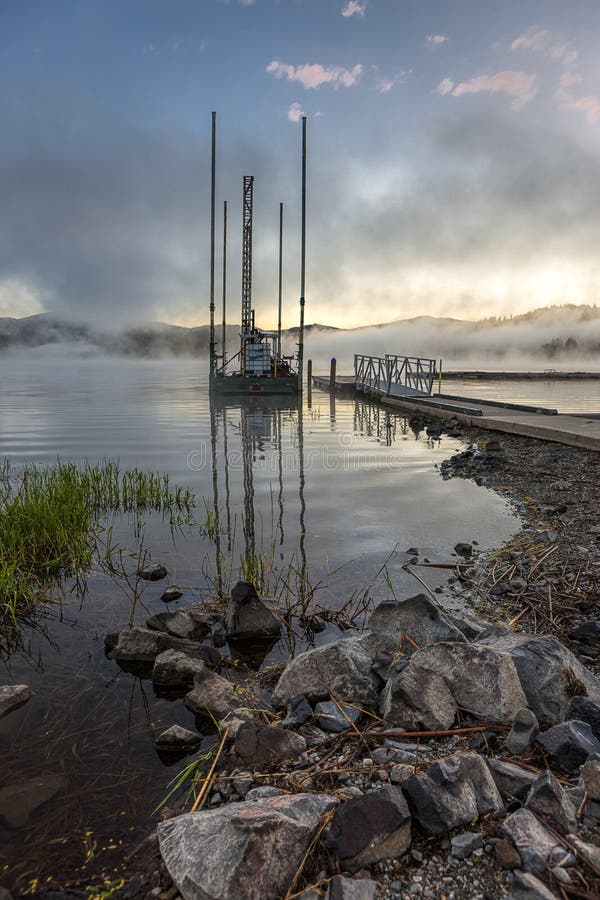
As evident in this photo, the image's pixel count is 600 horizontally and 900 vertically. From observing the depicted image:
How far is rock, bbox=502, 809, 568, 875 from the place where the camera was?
1.96 metres

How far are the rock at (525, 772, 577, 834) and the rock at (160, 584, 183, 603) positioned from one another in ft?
12.8

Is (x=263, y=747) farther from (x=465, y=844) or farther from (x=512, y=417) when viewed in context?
(x=512, y=417)

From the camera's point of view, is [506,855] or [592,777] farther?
[592,777]

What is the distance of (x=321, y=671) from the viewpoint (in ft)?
11.3

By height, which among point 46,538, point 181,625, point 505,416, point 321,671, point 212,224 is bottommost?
point 181,625

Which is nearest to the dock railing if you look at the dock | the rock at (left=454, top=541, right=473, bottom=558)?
the dock

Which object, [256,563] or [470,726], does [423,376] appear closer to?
[256,563]

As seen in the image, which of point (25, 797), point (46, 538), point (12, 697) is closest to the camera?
point (25, 797)

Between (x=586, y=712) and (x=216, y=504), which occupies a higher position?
(x=586, y=712)

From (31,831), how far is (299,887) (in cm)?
142

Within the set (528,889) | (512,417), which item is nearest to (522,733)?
(528,889)

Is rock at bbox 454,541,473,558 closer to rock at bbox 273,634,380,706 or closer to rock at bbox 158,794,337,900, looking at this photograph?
rock at bbox 273,634,380,706

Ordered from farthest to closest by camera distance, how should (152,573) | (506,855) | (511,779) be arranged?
(152,573), (511,779), (506,855)

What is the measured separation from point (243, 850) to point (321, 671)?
148 centimetres
